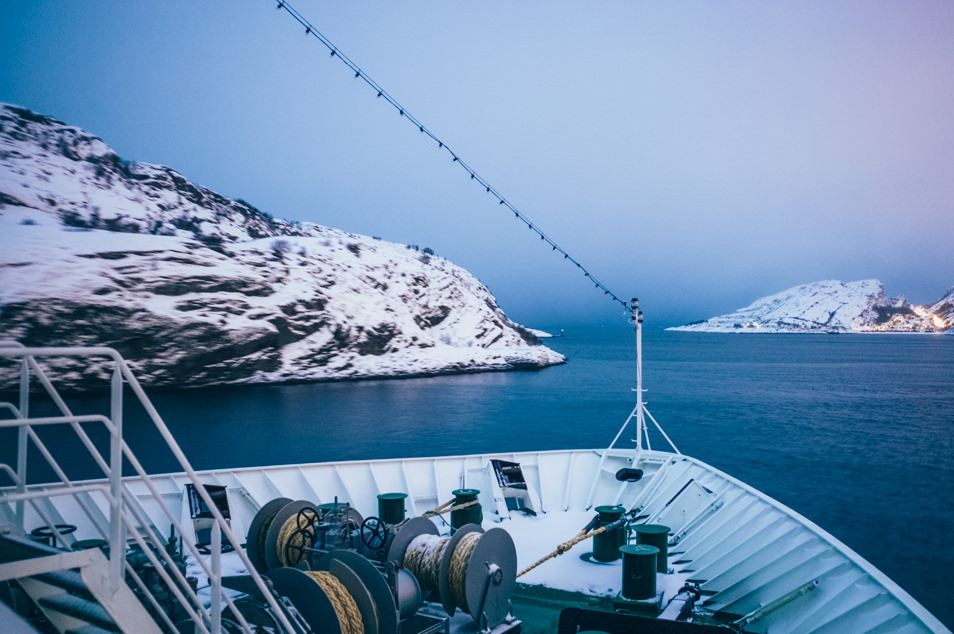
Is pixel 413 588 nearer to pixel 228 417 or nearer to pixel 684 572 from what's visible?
pixel 684 572

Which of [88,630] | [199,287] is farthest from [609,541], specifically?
[199,287]

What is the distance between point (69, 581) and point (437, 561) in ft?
14.3

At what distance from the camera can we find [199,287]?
58.8 metres

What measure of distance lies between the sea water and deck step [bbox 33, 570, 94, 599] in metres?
17.1

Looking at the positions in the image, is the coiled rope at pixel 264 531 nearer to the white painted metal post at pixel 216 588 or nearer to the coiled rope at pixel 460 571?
the coiled rope at pixel 460 571

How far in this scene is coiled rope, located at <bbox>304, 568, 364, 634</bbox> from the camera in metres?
5.43

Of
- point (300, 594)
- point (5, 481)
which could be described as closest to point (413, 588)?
point (300, 594)

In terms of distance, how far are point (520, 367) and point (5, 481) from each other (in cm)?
7308

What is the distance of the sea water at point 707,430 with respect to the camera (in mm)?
22766

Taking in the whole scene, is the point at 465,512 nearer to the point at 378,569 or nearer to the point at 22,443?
the point at 378,569

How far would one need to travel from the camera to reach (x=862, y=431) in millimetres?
38375

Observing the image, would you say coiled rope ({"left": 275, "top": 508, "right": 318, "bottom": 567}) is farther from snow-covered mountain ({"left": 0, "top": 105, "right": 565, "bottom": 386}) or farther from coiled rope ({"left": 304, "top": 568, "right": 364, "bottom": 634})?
snow-covered mountain ({"left": 0, "top": 105, "right": 565, "bottom": 386})

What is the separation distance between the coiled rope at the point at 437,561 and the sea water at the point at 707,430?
13.3m

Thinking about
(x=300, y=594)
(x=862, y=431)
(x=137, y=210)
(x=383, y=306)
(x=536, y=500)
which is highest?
(x=137, y=210)
